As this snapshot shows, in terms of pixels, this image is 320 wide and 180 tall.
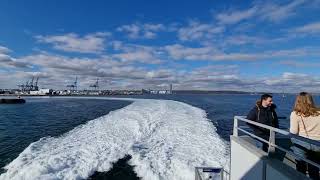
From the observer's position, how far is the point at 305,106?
16.2 ft

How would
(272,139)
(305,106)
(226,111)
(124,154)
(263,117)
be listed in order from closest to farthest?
(305,106) < (272,139) < (263,117) < (124,154) < (226,111)

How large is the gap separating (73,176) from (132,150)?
442cm

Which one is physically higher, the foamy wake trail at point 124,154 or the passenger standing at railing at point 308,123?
the passenger standing at railing at point 308,123

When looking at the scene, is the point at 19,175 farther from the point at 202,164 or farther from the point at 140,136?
the point at 140,136

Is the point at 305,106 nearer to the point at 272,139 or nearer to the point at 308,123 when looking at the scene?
the point at 308,123

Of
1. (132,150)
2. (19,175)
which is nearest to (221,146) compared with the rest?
(132,150)

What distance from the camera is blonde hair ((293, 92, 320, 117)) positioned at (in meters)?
4.92

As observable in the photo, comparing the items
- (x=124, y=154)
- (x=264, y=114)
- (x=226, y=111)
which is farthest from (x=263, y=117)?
(x=226, y=111)

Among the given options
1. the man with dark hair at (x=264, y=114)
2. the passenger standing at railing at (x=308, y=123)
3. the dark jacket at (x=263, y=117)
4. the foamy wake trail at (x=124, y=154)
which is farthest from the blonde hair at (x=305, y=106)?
the foamy wake trail at (x=124, y=154)

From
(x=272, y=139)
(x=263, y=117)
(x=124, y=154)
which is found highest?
(x=263, y=117)

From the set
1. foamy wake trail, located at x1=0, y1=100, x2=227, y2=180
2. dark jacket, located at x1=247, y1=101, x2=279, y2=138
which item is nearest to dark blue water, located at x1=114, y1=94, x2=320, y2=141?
dark jacket, located at x1=247, y1=101, x2=279, y2=138

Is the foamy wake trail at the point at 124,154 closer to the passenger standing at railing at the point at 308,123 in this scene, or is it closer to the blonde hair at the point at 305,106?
the passenger standing at railing at the point at 308,123

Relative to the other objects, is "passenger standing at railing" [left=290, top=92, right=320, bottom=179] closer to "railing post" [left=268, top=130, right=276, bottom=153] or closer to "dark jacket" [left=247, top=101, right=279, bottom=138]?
"railing post" [left=268, top=130, right=276, bottom=153]

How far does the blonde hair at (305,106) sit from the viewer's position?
16.1 feet
